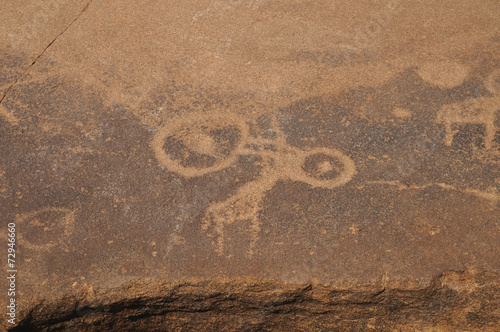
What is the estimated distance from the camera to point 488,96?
74.0 inches

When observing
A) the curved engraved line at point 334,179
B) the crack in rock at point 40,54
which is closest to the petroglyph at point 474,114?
the curved engraved line at point 334,179

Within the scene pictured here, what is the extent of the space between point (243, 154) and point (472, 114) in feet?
2.89

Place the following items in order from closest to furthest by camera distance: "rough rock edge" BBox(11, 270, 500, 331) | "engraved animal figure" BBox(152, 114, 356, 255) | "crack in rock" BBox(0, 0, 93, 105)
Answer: "rough rock edge" BBox(11, 270, 500, 331)
"engraved animal figure" BBox(152, 114, 356, 255)
"crack in rock" BBox(0, 0, 93, 105)

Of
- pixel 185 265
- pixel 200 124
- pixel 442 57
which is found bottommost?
pixel 185 265

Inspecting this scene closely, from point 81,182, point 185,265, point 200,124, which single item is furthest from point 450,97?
point 81,182

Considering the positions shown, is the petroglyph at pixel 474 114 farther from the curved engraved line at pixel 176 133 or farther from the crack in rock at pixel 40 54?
the crack in rock at pixel 40 54

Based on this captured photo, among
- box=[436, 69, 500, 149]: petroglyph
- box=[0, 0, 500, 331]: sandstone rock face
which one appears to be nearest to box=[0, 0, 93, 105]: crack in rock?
box=[0, 0, 500, 331]: sandstone rock face

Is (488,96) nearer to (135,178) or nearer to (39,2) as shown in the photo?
(135,178)

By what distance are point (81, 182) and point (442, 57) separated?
1.53 meters

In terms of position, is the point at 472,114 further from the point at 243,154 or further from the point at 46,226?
the point at 46,226

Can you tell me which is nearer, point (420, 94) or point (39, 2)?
point (420, 94)

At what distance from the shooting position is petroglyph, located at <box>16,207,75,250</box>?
1503mm

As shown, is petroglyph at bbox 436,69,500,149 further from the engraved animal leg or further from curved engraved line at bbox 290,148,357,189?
the engraved animal leg

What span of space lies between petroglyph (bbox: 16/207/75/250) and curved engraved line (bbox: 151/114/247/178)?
35cm
